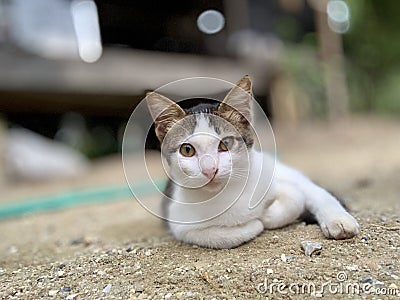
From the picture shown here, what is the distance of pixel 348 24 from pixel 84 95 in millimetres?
4716

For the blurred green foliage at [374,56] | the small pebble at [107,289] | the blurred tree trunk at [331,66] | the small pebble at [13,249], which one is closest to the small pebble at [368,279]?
the small pebble at [107,289]

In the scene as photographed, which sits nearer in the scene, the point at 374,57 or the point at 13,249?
the point at 13,249

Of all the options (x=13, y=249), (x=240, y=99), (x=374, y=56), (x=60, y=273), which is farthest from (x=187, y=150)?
(x=374, y=56)

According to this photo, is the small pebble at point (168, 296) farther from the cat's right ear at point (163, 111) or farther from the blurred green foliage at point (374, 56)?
the blurred green foliage at point (374, 56)

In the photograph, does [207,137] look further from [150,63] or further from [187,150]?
[150,63]

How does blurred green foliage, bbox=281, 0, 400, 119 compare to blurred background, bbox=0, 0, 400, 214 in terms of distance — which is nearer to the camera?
blurred background, bbox=0, 0, 400, 214

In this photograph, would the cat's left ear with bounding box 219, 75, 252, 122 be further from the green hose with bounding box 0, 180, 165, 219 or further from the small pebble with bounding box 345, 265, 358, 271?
the green hose with bounding box 0, 180, 165, 219

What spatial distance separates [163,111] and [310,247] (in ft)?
1.91

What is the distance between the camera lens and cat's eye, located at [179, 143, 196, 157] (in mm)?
1273

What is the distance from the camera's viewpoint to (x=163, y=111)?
4.46 ft

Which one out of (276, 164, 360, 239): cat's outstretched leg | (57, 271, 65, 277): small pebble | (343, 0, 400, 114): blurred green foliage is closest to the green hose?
(276, 164, 360, 239): cat's outstretched leg

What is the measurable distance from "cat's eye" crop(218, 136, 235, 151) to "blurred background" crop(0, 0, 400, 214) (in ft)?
9.34

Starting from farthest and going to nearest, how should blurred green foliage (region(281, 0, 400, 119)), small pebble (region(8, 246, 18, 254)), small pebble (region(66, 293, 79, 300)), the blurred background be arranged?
blurred green foliage (region(281, 0, 400, 119)) < the blurred background < small pebble (region(8, 246, 18, 254)) < small pebble (region(66, 293, 79, 300))

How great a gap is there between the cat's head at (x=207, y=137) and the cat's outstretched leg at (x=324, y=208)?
0.26 meters
